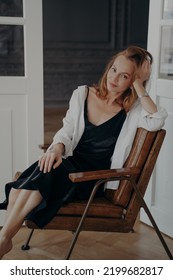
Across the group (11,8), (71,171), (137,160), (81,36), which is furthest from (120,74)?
(81,36)

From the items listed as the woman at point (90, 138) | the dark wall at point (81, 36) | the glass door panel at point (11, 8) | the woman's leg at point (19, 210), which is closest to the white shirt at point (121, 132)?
the woman at point (90, 138)

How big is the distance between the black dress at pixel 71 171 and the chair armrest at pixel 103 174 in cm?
22

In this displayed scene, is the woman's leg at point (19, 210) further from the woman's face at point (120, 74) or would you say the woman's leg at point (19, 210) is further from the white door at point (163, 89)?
the white door at point (163, 89)

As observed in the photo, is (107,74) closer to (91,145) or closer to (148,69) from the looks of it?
(148,69)

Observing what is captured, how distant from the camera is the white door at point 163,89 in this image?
274cm

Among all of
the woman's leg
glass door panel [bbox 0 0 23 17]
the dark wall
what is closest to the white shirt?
the woman's leg

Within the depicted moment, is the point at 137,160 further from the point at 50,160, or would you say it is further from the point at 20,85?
the point at 20,85

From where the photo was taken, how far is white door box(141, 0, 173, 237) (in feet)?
8.98

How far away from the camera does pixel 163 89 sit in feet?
9.12

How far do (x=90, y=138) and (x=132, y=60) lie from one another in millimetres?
476

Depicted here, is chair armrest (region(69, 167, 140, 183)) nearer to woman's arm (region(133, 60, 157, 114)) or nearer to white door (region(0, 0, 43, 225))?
woman's arm (region(133, 60, 157, 114))

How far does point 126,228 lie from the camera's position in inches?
87.2
